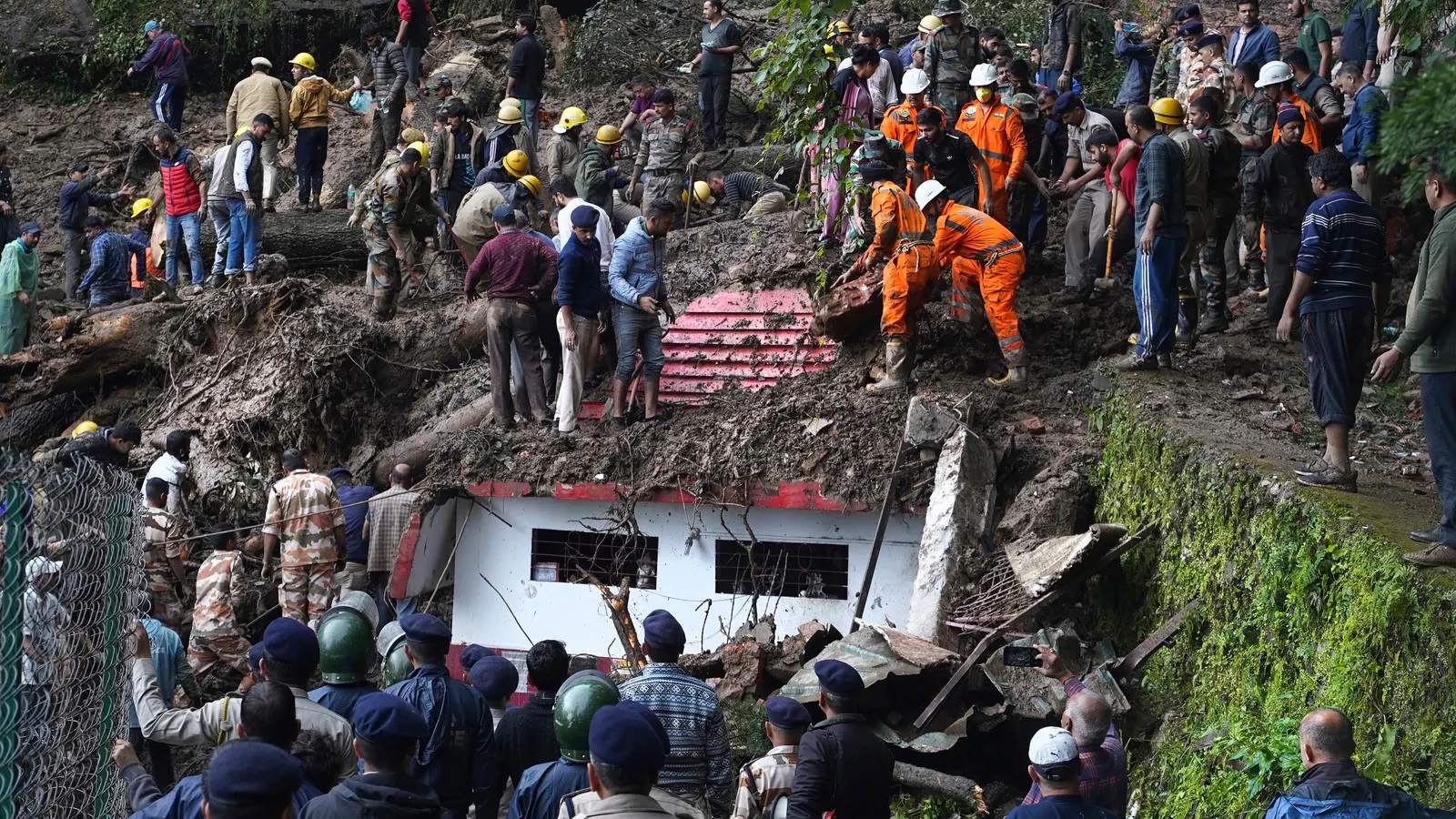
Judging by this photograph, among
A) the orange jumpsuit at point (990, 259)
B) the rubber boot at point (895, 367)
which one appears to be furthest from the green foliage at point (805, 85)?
the rubber boot at point (895, 367)

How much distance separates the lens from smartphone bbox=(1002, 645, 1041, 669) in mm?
7801

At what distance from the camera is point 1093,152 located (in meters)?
12.1

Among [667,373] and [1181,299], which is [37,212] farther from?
[1181,299]

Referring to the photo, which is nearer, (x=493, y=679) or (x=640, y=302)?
(x=493, y=679)

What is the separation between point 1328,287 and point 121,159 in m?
20.0

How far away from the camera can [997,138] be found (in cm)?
1305

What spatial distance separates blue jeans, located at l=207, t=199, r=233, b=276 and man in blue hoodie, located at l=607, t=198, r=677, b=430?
637 centimetres

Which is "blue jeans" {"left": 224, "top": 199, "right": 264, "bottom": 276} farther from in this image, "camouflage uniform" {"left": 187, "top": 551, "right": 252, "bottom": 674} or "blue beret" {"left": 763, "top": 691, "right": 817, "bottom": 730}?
"blue beret" {"left": 763, "top": 691, "right": 817, "bottom": 730}

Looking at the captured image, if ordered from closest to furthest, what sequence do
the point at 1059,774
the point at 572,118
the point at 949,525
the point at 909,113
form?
the point at 1059,774
the point at 949,525
the point at 909,113
the point at 572,118

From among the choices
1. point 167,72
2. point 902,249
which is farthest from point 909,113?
point 167,72

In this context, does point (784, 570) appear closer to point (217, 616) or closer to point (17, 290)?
point (217, 616)

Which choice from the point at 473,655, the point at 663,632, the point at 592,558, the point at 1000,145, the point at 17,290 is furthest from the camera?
the point at 17,290

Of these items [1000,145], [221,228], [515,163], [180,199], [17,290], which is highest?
[1000,145]

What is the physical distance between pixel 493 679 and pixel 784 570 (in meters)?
4.88
